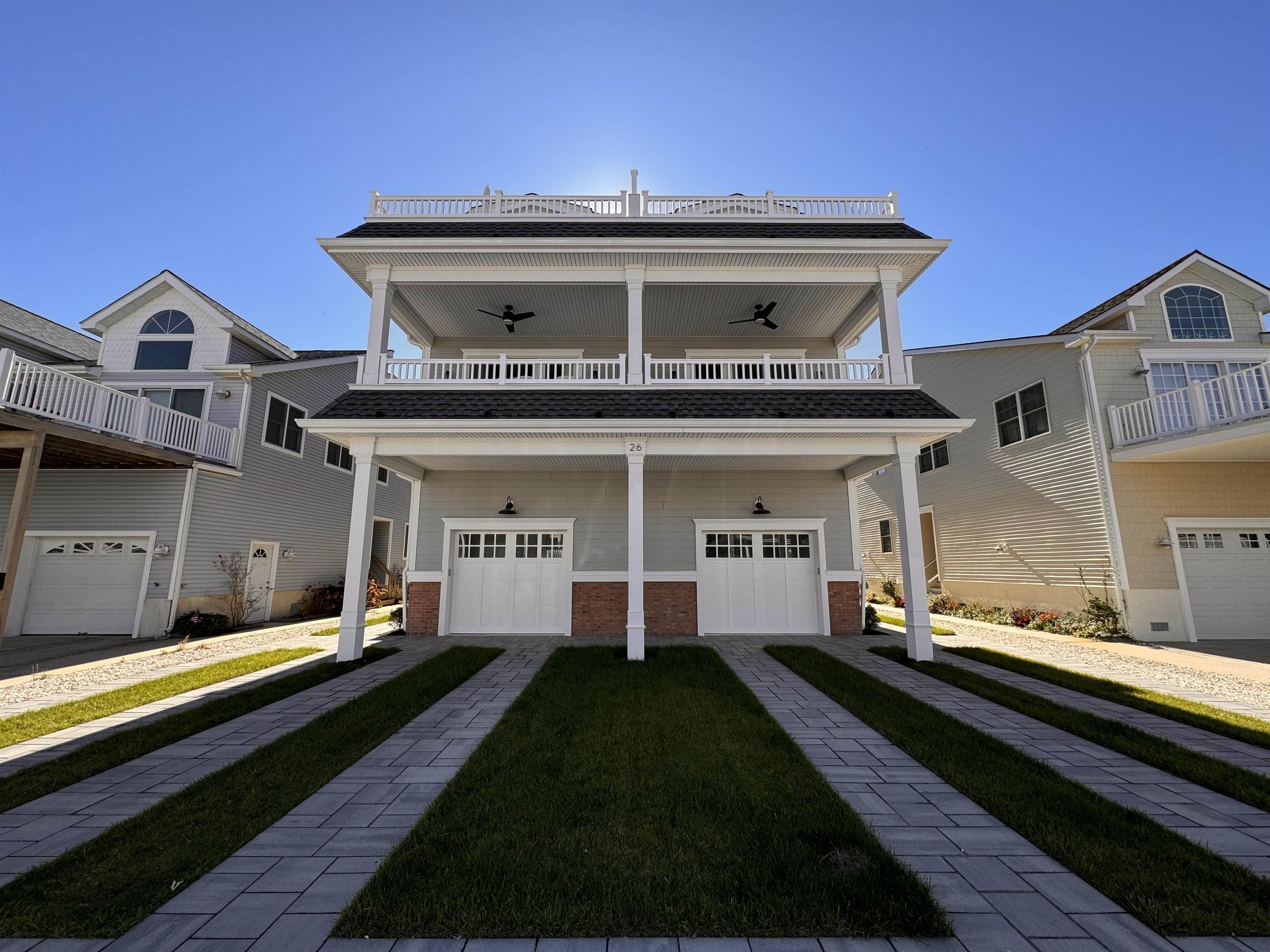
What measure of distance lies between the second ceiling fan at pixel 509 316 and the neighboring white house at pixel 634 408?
0.07 m

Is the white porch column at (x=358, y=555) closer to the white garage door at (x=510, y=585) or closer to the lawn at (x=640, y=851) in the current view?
the white garage door at (x=510, y=585)

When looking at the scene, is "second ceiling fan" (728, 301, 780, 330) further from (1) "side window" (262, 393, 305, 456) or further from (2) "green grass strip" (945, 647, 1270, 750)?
(1) "side window" (262, 393, 305, 456)

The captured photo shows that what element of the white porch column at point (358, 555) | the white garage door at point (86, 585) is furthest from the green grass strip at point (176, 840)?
the white garage door at point (86, 585)

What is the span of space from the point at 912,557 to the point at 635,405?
549 centimetres

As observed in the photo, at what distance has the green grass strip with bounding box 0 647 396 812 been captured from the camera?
3848mm

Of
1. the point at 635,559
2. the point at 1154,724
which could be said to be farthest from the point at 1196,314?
the point at 635,559

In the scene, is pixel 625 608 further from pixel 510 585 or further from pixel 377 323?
pixel 377 323

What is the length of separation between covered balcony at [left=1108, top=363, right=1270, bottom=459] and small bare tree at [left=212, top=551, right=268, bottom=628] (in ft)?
67.6

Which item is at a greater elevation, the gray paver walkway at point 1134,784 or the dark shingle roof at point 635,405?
the dark shingle roof at point 635,405

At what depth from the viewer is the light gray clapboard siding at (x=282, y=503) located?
1211 cm

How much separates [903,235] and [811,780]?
10.0 meters

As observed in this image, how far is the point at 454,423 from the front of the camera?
28.8 feet

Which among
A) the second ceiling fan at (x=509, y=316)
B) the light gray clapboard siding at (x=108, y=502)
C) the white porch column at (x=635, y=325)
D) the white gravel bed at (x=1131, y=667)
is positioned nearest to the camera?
the white gravel bed at (x=1131, y=667)

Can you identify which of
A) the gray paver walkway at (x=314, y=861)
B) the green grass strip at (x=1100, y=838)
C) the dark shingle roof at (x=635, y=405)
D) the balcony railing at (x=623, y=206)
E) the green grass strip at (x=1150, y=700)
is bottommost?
the gray paver walkway at (x=314, y=861)
